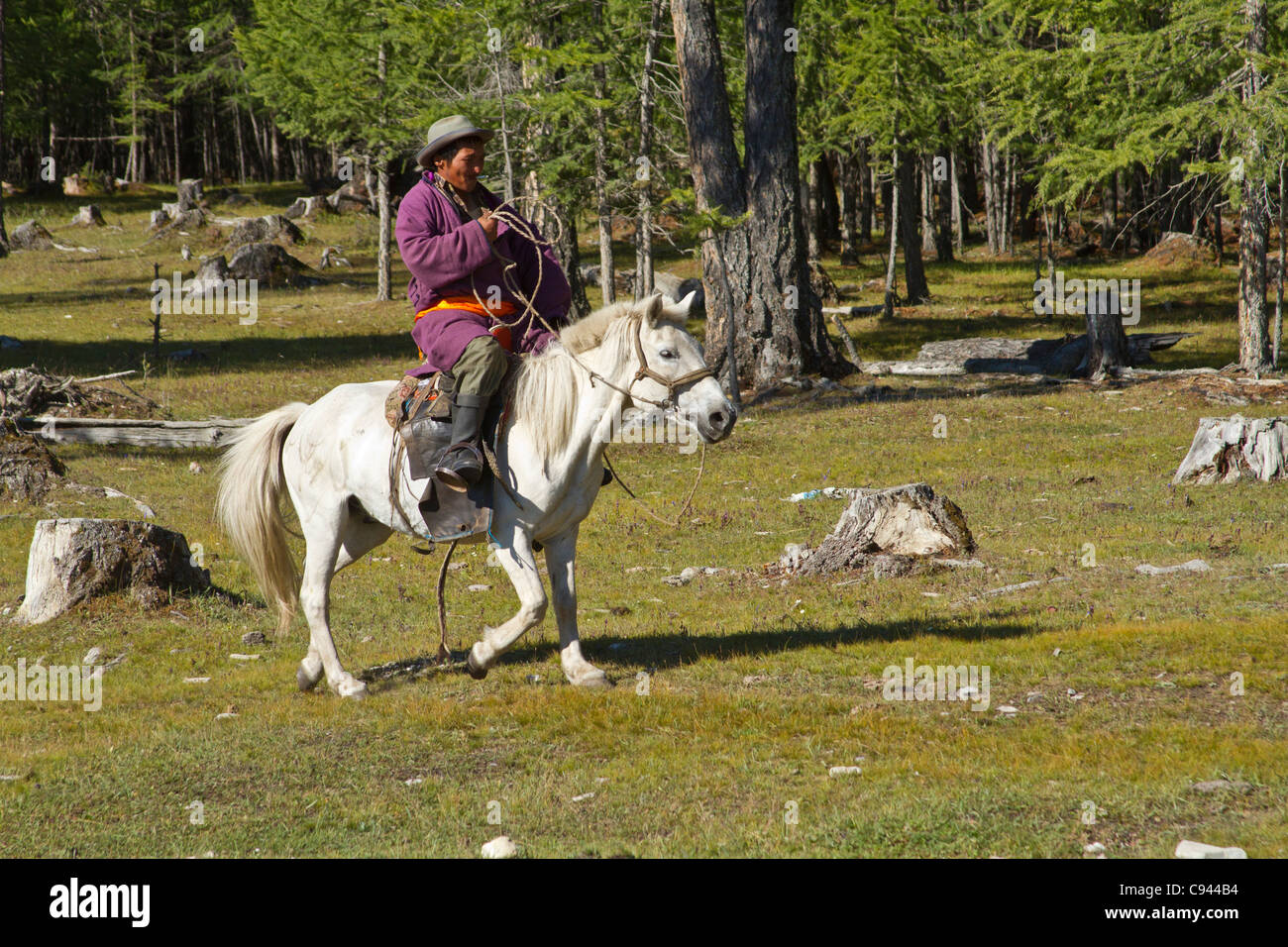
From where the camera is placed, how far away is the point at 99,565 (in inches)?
446

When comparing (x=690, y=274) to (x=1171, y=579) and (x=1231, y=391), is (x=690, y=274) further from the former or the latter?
(x=1171, y=579)

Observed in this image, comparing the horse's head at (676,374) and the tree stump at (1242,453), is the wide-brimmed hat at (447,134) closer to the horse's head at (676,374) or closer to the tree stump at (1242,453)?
the horse's head at (676,374)

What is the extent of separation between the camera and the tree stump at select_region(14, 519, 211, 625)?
1110cm

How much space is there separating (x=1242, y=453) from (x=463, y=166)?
459 inches

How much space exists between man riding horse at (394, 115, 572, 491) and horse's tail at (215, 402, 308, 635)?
1580mm

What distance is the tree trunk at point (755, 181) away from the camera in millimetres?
23281

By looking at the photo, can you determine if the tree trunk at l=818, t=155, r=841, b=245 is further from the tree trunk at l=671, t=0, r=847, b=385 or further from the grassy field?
the grassy field

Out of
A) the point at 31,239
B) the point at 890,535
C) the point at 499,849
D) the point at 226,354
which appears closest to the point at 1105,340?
the point at 890,535

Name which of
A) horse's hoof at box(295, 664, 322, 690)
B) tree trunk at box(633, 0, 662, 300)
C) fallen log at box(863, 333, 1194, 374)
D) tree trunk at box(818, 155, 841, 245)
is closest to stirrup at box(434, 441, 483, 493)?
horse's hoof at box(295, 664, 322, 690)

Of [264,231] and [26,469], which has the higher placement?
[264,231]

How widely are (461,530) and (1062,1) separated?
70.4ft
